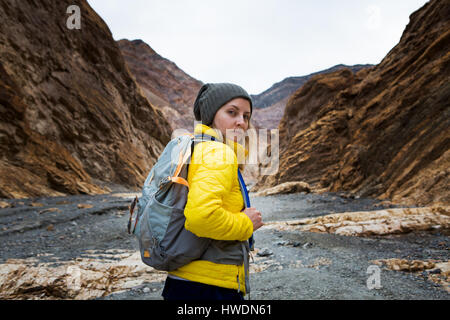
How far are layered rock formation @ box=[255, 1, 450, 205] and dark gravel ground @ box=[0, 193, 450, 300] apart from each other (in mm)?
3052

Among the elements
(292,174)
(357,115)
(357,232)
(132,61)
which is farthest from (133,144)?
(132,61)

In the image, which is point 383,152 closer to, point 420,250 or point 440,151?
point 440,151

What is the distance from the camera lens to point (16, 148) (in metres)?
10.2

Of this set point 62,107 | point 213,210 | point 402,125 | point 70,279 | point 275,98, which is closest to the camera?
point 213,210

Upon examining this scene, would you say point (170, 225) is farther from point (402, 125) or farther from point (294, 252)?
point (402, 125)

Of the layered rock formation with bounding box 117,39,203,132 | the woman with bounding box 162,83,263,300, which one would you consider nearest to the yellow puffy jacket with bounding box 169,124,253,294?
the woman with bounding box 162,83,263,300

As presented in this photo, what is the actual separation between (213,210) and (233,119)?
2.07ft

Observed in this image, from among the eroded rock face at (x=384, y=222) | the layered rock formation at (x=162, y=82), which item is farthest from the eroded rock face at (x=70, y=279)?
the layered rock formation at (x=162, y=82)

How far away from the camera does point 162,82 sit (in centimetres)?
6975

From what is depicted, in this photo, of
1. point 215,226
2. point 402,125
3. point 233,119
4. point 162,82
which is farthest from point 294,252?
point 162,82

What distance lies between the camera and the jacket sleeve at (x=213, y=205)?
93 centimetres

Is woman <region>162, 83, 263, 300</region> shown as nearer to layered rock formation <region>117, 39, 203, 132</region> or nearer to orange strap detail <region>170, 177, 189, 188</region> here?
orange strap detail <region>170, 177, 189, 188</region>

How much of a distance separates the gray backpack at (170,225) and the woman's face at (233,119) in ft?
1.08

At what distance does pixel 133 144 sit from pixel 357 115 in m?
20.5
